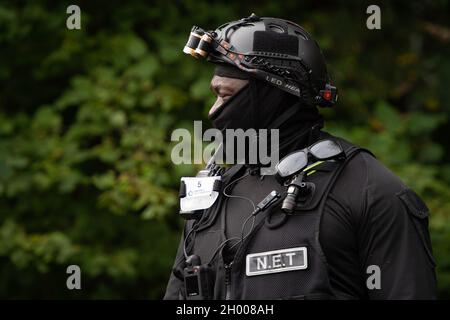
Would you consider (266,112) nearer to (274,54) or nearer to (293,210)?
(274,54)

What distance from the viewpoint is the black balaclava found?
3.39 metres

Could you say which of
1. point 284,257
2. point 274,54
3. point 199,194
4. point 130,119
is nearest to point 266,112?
point 274,54

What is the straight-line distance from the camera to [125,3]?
8.05 m

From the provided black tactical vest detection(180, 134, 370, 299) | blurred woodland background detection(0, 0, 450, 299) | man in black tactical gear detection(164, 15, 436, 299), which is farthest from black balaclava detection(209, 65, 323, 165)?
blurred woodland background detection(0, 0, 450, 299)

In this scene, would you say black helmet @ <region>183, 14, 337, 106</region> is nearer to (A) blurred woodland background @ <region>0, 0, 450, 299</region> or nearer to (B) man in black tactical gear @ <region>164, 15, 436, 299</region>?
(B) man in black tactical gear @ <region>164, 15, 436, 299</region>

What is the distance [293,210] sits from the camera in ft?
10.0

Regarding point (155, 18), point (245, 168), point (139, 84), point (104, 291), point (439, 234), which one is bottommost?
point (104, 291)

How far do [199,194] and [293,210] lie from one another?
56 cm

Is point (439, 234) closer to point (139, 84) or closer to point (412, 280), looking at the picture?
→ point (139, 84)

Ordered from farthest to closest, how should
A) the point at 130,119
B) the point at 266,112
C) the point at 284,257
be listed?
the point at 130,119, the point at 266,112, the point at 284,257

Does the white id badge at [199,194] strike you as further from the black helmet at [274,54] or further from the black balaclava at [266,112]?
the black helmet at [274,54]

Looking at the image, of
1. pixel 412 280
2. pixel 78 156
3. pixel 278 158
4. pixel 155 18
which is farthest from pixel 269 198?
pixel 155 18

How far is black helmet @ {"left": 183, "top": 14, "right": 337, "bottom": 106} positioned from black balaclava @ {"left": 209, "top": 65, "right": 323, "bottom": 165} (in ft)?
0.15
